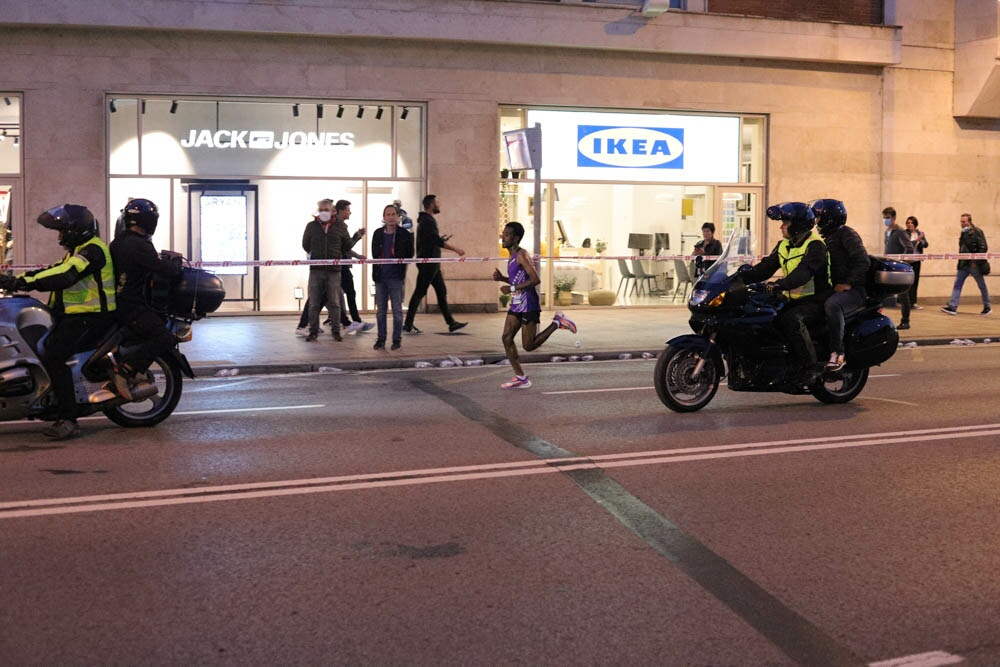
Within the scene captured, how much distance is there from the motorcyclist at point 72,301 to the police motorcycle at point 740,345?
422cm

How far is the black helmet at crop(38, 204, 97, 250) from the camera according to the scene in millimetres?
8109

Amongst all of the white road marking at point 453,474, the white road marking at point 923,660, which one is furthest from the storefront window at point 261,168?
the white road marking at point 923,660

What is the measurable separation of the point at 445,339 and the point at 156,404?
7.14 meters

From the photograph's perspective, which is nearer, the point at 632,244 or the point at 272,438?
the point at 272,438

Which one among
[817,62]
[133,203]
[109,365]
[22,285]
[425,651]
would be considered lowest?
[425,651]

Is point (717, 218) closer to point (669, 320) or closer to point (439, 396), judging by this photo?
point (669, 320)

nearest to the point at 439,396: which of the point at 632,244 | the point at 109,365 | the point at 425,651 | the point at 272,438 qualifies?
the point at 272,438

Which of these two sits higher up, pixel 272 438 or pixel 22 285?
pixel 22 285

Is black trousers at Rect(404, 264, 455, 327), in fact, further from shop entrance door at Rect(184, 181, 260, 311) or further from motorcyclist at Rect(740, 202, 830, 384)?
motorcyclist at Rect(740, 202, 830, 384)

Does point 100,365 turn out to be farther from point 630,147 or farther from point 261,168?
point 630,147

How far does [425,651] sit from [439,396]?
661cm

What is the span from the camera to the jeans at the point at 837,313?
9516 mm

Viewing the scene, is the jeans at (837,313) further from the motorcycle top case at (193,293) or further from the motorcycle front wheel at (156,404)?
the motorcycle front wheel at (156,404)

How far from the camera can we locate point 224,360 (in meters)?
13.3
